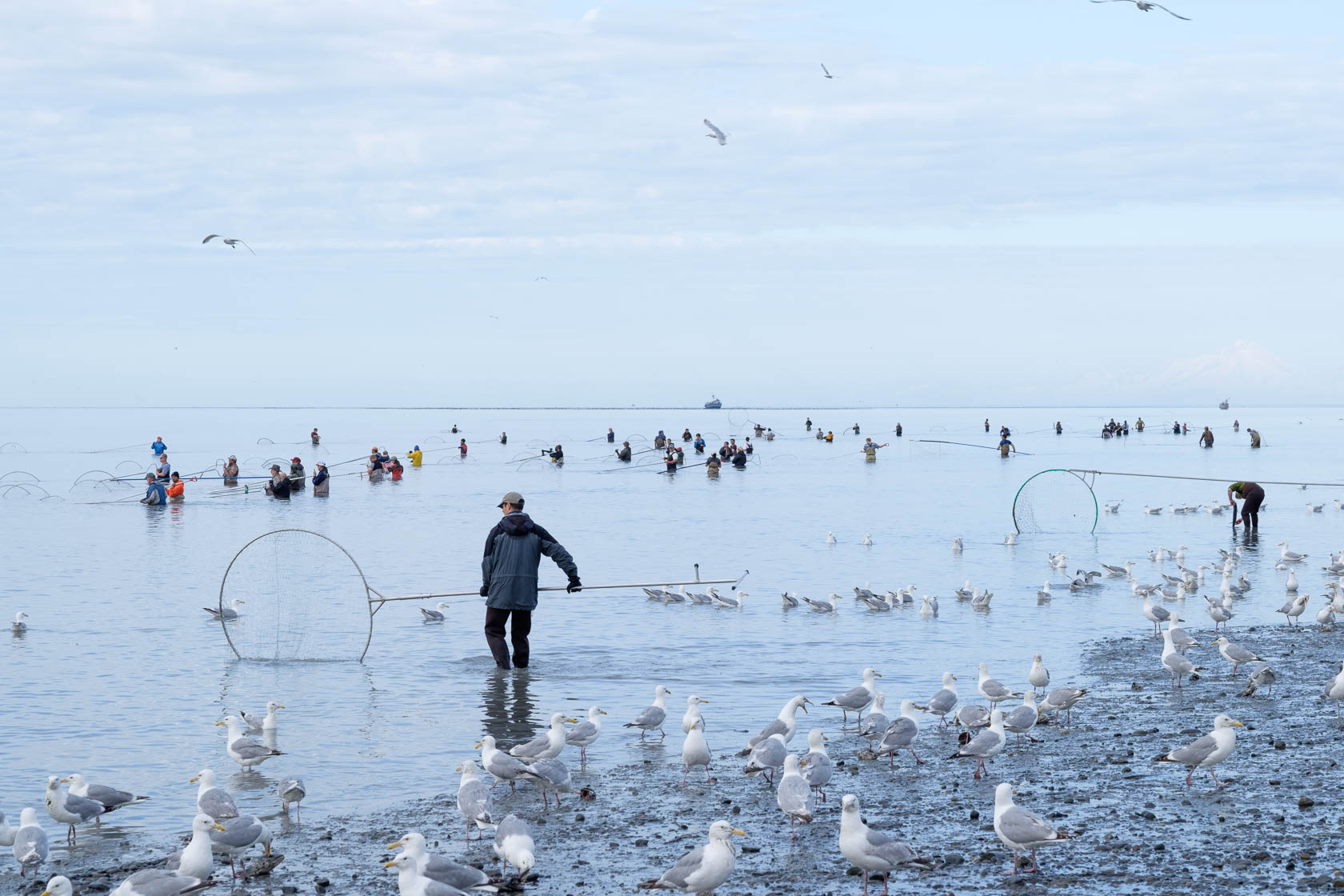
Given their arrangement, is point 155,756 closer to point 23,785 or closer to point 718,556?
point 23,785

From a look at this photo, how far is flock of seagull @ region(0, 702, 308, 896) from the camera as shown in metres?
7.44

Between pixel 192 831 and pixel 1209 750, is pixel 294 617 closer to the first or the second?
pixel 192 831

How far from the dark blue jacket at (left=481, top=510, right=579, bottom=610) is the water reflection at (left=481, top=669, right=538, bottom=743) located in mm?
940

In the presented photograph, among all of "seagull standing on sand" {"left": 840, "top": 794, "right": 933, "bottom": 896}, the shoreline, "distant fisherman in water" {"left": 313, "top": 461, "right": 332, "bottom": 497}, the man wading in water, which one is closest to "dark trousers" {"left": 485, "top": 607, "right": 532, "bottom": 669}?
the man wading in water

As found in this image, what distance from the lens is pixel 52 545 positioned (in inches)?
1292

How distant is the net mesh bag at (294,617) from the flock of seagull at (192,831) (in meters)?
5.95

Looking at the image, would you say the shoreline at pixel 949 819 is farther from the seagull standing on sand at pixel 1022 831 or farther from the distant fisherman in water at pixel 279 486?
the distant fisherman in water at pixel 279 486

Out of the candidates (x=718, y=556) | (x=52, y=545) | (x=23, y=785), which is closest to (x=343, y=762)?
(x=23, y=785)

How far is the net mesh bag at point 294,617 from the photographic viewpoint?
17.3 metres

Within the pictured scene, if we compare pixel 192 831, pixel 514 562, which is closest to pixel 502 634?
pixel 514 562

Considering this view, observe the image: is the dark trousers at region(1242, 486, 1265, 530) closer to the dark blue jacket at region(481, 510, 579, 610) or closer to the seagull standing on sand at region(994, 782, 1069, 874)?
the dark blue jacket at region(481, 510, 579, 610)

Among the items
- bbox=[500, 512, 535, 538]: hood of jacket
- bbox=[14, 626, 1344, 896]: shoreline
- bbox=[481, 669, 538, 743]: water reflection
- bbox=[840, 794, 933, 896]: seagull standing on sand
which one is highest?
bbox=[500, 512, 535, 538]: hood of jacket

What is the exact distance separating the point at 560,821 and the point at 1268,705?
7.50 meters

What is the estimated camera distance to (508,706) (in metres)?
14.0
